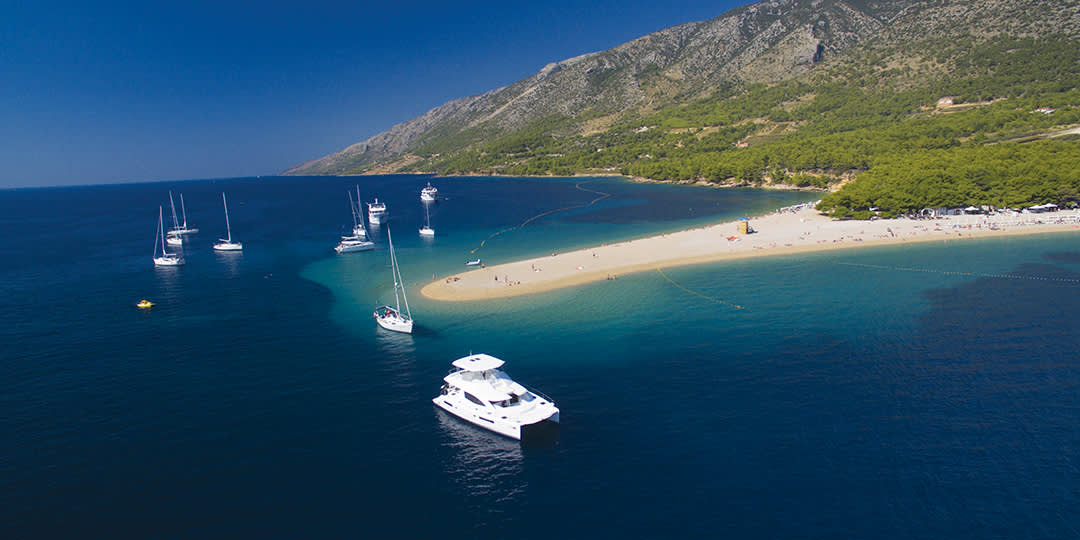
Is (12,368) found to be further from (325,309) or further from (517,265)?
(517,265)

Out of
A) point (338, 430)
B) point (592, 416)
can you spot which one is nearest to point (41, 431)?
point (338, 430)

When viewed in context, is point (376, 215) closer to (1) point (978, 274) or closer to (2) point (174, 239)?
(2) point (174, 239)

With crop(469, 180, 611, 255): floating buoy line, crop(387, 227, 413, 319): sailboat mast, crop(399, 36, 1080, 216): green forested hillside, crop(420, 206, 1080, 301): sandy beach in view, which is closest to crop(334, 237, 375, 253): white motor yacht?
crop(387, 227, 413, 319): sailboat mast

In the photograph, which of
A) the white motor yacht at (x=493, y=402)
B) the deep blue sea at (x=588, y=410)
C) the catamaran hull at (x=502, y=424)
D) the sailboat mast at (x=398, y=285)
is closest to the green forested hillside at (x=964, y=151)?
the deep blue sea at (x=588, y=410)

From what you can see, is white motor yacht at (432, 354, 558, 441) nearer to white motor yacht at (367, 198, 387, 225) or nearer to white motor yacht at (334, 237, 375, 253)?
white motor yacht at (334, 237, 375, 253)

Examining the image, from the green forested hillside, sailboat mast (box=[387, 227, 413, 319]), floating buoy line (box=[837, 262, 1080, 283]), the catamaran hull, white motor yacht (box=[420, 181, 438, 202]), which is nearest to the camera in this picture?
the catamaran hull

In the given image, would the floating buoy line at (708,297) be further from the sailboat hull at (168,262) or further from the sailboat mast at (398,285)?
the sailboat hull at (168,262)
